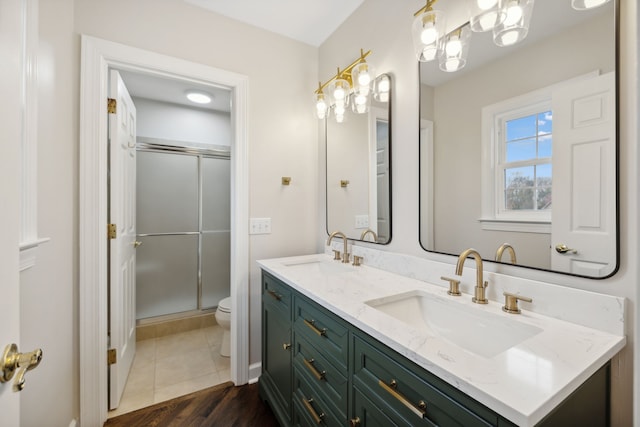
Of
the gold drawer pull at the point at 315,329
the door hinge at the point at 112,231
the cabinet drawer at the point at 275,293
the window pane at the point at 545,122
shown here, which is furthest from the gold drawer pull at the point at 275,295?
the window pane at the point at 545,122

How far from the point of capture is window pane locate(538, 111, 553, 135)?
94cm

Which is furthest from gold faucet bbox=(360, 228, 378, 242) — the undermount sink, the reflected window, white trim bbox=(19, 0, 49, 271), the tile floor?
white trim bbox=(19, 0, 49, 271)

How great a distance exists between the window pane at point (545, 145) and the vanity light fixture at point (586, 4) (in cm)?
40

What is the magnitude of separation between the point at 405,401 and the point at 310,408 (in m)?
0.65

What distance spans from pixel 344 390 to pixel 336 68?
2.02 meters

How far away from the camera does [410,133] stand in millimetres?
1480

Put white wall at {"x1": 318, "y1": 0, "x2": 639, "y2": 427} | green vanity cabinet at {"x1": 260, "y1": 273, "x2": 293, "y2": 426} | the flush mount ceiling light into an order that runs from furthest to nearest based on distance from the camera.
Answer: the flush mount ceiling light, green vanity cabinet at {"x1": 260, "y1": 273, "x2": 293, "y2": 426}, white wall at {"x1": 318, "y1": 0, "x2": 639, "y2": 427}

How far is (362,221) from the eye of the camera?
5.99 ft

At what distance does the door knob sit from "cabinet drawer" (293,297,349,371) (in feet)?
2.64

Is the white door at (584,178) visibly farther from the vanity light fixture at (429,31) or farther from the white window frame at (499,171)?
the vanity light fixture at (429,31)

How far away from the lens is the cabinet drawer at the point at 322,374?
1013 millimetres

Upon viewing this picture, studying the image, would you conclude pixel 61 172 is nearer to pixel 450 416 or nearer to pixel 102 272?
pixel 102 272

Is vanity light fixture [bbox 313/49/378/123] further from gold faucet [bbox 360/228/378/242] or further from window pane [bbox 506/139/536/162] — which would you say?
window pane [bbox 506/139/536/162]

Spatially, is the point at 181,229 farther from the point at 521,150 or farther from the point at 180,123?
the point at 521,150
